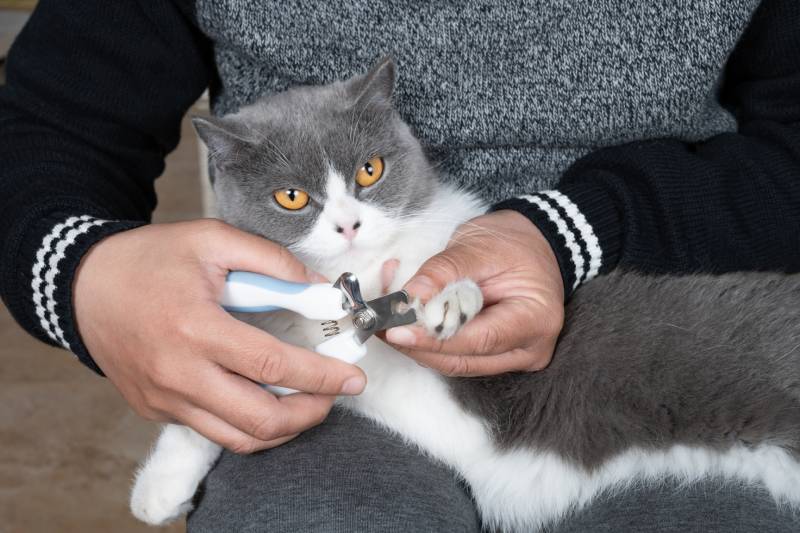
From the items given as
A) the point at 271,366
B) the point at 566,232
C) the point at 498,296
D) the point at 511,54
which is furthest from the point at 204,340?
the point at 511,54

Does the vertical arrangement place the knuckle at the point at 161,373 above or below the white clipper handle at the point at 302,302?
below

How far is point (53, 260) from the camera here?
1172 millimetres

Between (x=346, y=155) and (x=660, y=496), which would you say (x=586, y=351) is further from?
(x=346, y=155)

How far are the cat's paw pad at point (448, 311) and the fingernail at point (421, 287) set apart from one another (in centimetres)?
1

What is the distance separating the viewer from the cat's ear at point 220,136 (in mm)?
1195

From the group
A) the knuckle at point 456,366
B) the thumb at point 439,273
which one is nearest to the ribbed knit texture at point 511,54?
the thumb at point 439,273

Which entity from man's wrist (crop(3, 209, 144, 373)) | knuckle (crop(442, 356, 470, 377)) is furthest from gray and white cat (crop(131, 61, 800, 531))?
man's wrist (crop(3, 209, 144, 373))

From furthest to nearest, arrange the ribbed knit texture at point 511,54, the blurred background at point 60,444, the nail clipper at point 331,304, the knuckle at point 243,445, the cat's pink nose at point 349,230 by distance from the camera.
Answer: the blurred background at point 60,444
the ribbed knit texture at point 511,54
the cat's pink nose at point 349,230
the knuckle at point 243,445
the nail clipper at point 331,304

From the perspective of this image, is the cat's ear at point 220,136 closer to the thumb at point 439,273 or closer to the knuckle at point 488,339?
the thumb at point 439,273

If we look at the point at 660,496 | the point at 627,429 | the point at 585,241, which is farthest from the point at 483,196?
the point at 660,496

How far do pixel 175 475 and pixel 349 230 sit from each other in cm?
45

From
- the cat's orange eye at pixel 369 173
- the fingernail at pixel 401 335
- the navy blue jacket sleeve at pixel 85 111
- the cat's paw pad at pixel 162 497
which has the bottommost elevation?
the cat's paw pad at pixel 162 497

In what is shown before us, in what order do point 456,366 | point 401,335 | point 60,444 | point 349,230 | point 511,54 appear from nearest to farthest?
point 401,335, point 456,366, point 349,230, point 511,54, point 60,444

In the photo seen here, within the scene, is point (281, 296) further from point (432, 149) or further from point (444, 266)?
point (432, 149)
